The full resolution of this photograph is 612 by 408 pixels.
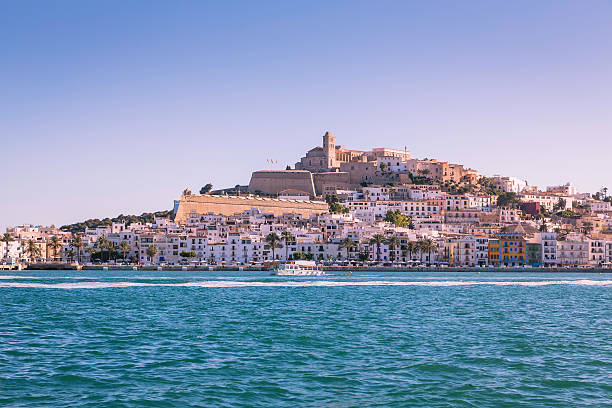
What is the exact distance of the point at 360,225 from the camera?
11094 cm

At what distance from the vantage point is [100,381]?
58.1ft

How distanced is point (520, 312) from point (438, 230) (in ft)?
275

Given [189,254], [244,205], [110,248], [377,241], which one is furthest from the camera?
[244,205]

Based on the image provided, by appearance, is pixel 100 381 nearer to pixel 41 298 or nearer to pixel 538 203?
pixel 41 298

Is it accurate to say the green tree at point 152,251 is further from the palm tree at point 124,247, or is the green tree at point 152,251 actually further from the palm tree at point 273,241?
the palm tree at point 273,241

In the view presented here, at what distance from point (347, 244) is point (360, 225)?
14.1 metres

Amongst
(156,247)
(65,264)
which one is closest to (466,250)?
(156,247)

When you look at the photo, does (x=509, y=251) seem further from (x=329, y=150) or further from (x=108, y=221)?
(x=108, y=221)

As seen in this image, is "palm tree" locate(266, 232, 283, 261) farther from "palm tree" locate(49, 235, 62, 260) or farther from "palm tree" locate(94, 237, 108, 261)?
"palm tree" locate(49, 235, 62, 260)

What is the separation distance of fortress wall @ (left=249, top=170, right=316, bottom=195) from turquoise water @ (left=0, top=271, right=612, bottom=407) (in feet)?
328

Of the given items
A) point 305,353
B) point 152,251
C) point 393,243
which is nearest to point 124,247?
point 152,251

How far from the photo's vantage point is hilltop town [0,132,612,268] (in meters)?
99.6

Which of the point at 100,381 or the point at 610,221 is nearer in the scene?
the point at 100,381

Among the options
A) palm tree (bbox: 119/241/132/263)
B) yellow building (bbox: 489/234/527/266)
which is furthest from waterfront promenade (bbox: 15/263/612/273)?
yellow building (bbox: 489/234/527/266)
